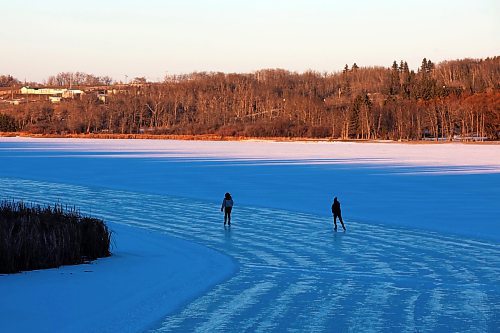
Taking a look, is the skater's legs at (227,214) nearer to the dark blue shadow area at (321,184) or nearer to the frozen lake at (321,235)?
the frozen lake at (321,235)

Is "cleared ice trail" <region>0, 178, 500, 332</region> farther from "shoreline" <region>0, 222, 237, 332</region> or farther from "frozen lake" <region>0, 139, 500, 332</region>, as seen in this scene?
"shoreline" <region>0, 222, 237, 332</region>

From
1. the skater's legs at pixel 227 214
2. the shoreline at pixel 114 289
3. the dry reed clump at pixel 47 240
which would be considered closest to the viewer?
the shoreline at pixel 114 289

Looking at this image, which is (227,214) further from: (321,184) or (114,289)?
(321,184)

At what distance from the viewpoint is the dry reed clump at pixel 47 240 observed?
31.8 ft

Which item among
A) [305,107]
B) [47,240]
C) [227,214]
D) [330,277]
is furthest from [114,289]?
[305,107]

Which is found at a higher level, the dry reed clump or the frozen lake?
the dry reed clump

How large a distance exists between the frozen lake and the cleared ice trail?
19 millimetres

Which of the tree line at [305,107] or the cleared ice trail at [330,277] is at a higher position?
the tree line at [305,107]

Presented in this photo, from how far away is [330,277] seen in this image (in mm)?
9898

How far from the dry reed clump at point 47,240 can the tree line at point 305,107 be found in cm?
8283

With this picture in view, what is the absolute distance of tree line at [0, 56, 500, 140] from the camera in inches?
3907

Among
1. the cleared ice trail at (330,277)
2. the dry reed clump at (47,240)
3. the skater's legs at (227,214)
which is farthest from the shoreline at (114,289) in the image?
the skater's legs at (227,214)

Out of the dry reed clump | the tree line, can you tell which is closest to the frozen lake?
the dry reed clump

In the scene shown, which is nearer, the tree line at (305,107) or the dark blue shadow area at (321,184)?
the dark blue shadow area at (321,184)
